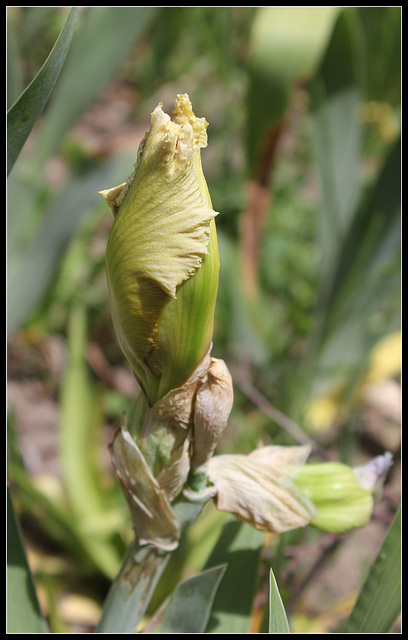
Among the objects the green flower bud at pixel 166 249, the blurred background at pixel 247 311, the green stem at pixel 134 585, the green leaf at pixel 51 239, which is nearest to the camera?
the green flower bud at pixel 166 249

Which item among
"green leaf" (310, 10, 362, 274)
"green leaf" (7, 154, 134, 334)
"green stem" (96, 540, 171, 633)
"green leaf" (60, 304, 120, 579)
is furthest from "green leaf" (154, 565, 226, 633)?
"green leaf" (310, 10, 362, 274)

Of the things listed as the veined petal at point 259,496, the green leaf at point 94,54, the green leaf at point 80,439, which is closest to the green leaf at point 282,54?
the green leaf at point 94,54

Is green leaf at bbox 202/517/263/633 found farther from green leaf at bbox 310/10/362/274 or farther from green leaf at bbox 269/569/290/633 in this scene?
green leaf at bbox 310/10/362/274

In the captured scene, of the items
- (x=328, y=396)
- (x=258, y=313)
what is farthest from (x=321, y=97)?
(x=328, y=396)

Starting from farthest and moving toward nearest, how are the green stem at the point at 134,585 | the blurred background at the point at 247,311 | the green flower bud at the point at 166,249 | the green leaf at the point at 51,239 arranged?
the green leaf at the point at 51,239 < the blurred background at the point at 247,311 < the green stem at the point at 134,585 < the green flower bud at the point at 166,249

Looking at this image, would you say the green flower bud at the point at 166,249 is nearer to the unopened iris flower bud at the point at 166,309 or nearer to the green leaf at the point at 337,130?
the unopened iris flower bud at the point at 166,309

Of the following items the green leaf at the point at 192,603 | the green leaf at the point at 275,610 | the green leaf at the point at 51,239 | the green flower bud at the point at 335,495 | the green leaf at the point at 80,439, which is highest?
the green leaf at the point at 51,239
